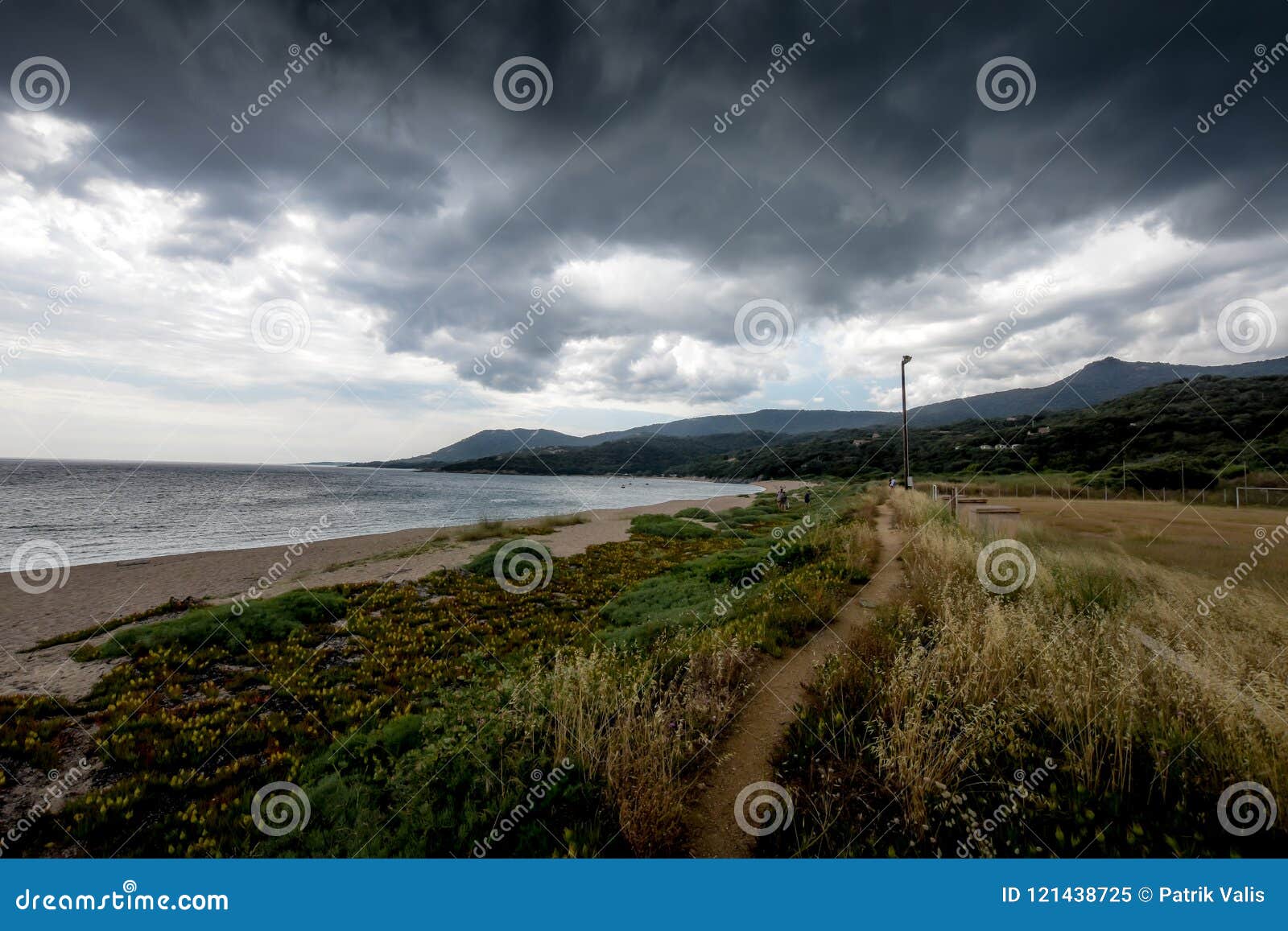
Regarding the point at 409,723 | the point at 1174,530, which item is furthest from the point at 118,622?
the point at 1174,530

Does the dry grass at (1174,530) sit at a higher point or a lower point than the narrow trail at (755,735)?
higher

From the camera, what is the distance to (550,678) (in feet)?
17.6

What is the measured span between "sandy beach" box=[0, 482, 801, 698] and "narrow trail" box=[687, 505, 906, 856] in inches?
359

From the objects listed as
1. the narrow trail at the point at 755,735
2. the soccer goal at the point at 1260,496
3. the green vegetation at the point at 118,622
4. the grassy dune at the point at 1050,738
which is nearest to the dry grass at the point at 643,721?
the narrow trail at the point at 755,735

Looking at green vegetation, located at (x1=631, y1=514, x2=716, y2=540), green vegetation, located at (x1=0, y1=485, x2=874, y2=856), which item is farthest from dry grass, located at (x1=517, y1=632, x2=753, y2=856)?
green vegetation, located at (x1=631, y1=514, x2=716, y2=540)

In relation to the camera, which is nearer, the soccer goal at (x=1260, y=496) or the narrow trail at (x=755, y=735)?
the narrow trail at (x=755, y=735)

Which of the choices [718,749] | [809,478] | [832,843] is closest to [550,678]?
[718,749]

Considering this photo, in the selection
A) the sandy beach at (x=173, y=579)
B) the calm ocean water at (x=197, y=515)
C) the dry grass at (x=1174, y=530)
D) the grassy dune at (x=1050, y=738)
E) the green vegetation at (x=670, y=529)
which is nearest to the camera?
the grassy dune at (x=1050, y=738)

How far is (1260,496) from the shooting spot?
1916 cm

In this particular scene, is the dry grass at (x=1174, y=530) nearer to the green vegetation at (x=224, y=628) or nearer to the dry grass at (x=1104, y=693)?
the dry grass at (x=1104, y=693)

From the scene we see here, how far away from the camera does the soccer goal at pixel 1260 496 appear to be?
702 inches

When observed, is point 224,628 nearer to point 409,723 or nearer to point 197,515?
point 409,723

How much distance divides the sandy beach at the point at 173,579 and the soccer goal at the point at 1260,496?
85.0 ft

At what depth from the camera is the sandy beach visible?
7.98 metres
